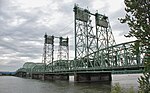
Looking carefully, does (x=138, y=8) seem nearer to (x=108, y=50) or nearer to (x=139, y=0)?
(x=139, y=0)

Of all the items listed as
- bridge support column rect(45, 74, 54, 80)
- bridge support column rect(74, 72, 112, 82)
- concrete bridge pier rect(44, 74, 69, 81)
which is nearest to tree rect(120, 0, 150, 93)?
bridge support column rect(74, 72, 112, 82)

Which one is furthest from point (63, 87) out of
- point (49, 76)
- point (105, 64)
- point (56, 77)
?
point (49, 76)

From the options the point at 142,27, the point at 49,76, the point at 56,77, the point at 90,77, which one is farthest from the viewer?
the point at 49,76

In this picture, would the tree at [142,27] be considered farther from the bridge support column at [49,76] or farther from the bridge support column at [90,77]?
the bridge support column at [49,76]

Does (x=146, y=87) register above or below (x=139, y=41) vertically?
below

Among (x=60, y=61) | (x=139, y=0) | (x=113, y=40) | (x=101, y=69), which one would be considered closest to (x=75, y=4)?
(x=113, y=40)

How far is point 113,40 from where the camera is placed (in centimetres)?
9462

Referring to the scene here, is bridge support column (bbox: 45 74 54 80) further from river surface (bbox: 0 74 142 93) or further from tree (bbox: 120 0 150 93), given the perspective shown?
tree (bbox: 120 0 150 93)

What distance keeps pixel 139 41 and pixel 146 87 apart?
8.01ft

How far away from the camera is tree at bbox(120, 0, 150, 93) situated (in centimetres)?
1141

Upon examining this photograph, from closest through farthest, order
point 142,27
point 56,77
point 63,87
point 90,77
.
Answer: point 142,27, point 63,87, point 90,77, point 56,77

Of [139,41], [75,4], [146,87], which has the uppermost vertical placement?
[75,4]

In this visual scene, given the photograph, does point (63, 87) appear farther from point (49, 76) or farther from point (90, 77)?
point (49, 76)

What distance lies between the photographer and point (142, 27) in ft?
37.8
